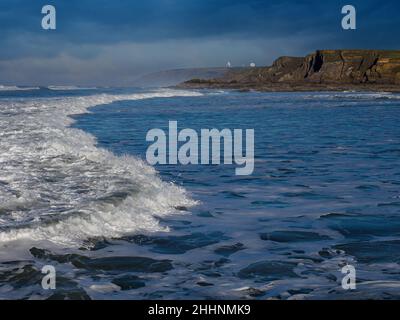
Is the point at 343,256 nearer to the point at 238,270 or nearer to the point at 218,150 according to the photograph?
the point at 238,270

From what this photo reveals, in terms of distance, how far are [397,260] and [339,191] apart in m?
3.34

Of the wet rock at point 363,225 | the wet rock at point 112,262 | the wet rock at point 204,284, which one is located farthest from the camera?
the wet rock at point 363,225

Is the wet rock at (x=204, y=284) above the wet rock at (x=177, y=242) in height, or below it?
below

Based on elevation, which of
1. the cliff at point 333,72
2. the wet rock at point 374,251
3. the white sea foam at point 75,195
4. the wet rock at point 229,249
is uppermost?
the cliff at point 333,72

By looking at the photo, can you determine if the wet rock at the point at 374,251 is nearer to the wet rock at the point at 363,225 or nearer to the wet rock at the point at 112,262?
the wet rock at the point at 363,225

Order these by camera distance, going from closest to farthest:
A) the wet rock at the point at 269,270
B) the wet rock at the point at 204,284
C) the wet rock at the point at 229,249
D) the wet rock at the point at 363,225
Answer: the wet rock at the point at 204,284 → the wet rock at the point at 269,270 → the wet rock at the point at 229,249 → the wet rock at the point at 363,225

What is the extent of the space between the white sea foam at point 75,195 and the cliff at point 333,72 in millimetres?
85100

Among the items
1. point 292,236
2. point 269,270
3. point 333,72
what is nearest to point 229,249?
point 269,270

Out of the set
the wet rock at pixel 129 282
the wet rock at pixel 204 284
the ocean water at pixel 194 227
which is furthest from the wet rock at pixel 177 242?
the wet rock at pixel 204 284

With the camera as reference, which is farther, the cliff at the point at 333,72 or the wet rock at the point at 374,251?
the cliff at the point at 333,72

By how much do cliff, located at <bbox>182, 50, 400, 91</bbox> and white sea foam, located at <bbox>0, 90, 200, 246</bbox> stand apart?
8510 cm

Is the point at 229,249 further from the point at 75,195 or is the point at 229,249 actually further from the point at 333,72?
the point at 333,72

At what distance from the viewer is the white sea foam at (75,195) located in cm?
586
